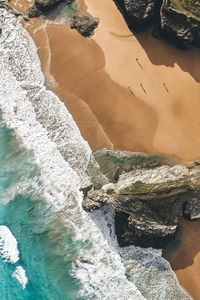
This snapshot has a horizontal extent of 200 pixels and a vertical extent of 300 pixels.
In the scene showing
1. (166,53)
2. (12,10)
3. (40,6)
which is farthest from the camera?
(12,10)

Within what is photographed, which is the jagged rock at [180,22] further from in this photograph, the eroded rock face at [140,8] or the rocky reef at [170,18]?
the eroded rock face at [140,8]

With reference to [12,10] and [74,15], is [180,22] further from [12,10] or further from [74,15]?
[12,10]

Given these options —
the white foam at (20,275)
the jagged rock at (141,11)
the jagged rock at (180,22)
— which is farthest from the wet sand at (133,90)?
the white foam at (20,275)

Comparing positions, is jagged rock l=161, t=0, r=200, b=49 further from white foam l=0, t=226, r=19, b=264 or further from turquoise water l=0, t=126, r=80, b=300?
white foam l=0, t=226, r=19, b=264

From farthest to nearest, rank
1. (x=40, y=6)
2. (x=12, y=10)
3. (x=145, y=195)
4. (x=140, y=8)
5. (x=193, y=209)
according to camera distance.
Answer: (x=12, y=10) → (x=40, y=6) → (x=193, y=209) → (x=140, y=8) → (x=145, y=195)

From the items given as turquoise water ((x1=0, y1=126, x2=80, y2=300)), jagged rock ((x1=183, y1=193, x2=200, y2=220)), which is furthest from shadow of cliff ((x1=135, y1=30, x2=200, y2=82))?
turquoise water ((x1=0, y1=126, x2=80, y2=300))

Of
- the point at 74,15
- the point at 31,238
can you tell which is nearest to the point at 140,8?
the point at 74,15

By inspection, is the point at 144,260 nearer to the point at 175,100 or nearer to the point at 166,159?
the point at 166,159
